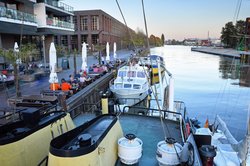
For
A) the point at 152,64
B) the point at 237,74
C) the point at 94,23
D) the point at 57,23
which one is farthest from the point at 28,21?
the point at 94,23

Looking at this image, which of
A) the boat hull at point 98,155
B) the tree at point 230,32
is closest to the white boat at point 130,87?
the boat hull at point 98,155

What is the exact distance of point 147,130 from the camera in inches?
261

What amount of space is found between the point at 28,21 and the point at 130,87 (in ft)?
49.6

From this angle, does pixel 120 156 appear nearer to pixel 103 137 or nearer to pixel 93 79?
pixel 103 137

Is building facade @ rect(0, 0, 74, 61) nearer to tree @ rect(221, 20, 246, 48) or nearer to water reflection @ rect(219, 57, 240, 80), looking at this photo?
water reflection @ rect(219, 57, 240, 80)

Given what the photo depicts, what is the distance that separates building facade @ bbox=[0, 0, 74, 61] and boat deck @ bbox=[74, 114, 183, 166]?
15.4 meters

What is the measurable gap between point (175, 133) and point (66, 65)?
21.2 m

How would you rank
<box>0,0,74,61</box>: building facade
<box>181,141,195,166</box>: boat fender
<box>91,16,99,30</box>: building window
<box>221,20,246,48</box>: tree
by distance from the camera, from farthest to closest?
<box>221,20,246,48</box>: tree → <box>91,16,99,30</box>: building window → <box>0,0,74,61</box>: building facade → <box>181,141,195,166</box>: boat fender

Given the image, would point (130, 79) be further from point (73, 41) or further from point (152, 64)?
point (73, 41)

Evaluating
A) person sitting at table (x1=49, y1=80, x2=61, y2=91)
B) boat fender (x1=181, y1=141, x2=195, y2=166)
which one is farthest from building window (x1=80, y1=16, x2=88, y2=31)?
boat fender (x1=181, y1=141, x2=195, y2=166)

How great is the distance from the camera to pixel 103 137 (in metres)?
3.61

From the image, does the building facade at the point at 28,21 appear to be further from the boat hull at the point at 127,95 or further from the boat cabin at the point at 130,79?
the boat hull at the point at 127,95

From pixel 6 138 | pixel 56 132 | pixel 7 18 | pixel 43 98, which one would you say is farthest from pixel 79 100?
pixel 7 18

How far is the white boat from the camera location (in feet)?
51.7
